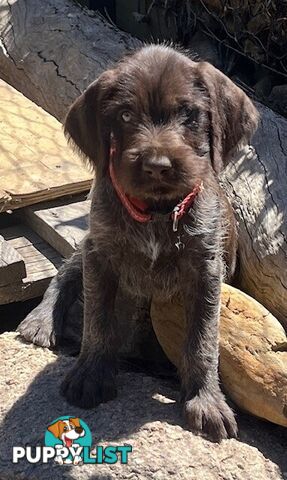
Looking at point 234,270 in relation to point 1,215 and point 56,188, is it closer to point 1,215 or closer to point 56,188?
A: point 56,188

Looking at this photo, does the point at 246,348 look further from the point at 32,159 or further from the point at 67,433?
the point at 32,159

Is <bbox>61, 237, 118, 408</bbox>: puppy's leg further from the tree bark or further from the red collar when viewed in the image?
the tree bark

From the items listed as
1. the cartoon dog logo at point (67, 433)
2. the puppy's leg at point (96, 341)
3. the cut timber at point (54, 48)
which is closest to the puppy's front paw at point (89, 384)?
the puppy's leg at point (96, 341)

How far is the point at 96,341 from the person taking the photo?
4.28 meters

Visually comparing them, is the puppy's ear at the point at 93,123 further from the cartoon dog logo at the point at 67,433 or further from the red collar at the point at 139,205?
the cartoon dog logo at the point at 67,433

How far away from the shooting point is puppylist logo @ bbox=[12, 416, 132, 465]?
3.81m

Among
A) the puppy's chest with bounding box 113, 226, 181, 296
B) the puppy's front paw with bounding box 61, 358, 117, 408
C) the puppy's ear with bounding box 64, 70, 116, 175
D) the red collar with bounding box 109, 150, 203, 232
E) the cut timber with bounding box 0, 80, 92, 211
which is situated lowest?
the puppy's front paw with bounding box 61, 358, 117, 408

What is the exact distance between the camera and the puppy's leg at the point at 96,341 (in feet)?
13.7

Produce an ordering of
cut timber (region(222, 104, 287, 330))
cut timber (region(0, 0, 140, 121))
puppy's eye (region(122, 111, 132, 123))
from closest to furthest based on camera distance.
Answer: puppy's eye (region(122, 111, 132, 123))
cut timber (region(222, 104, 287, 330))
cut timber (region(0, 0, 140, 121))

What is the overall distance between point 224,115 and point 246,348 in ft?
4.10

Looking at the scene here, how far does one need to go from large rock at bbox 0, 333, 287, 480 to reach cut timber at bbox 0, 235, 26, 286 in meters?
0.53

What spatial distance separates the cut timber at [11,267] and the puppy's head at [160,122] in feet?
3.50

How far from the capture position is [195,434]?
3.99 m

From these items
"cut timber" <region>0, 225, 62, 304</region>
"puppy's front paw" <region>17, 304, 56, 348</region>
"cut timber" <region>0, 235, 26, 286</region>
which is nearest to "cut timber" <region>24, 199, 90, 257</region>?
"cut timber" <region>0, 225, 62, 304</region>
